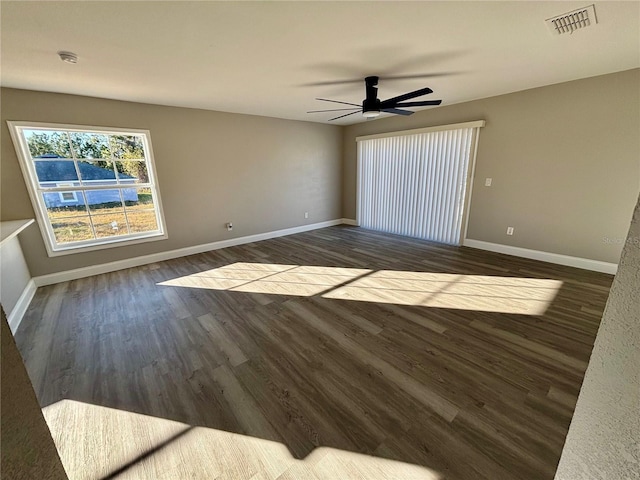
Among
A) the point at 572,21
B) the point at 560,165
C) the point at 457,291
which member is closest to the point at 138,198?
the point at 457,291

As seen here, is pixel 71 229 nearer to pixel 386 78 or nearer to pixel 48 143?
pixel 48 143

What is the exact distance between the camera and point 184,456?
1358 millimetres

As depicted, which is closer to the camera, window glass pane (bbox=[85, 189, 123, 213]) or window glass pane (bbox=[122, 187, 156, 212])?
window glass pane (bbox=[85, 189, 123, 213])

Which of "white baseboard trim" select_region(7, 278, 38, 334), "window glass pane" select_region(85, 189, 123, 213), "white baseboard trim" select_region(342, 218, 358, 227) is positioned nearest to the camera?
"white baseboard trim" select_region(7, 278, 38, 334)

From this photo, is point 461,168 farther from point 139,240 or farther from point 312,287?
point 139,240

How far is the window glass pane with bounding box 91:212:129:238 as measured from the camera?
383 cm

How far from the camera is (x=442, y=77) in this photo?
10.3ft

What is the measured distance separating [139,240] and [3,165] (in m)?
1.64

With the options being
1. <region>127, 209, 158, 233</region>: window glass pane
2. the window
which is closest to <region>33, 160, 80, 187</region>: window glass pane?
the window

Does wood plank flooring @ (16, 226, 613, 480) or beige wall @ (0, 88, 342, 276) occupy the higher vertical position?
beige wall @ (0, 88, 342, 276)

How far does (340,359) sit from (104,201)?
13.3 ft

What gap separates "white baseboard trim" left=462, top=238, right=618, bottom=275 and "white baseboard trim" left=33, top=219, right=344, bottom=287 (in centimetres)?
360

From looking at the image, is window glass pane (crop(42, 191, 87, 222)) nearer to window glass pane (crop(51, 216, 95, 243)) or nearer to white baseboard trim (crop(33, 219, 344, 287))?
window glass pane (crop(51, 216, 95, 243))

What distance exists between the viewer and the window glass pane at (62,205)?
3428mm
